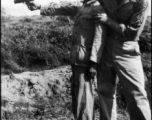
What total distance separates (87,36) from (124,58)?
594 millimetres

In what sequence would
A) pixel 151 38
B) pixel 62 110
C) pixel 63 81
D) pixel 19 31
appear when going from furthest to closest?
pixel 19 31
pixel 151 38
pixel 63 81
pixel 62 110

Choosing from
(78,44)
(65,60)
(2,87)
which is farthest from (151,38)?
(78,44)

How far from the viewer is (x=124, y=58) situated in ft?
12.2

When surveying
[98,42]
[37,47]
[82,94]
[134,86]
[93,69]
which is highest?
[98,42]

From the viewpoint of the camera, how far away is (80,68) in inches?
160

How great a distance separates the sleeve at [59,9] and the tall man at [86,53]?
0.21 metres

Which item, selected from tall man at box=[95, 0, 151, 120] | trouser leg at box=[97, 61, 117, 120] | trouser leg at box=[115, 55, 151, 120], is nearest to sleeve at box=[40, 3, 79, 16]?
tall man at box=[95, 0, 151, 120]

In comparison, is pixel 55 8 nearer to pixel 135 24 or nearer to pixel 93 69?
pixel 93 69

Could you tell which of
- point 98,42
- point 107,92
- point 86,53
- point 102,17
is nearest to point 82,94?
point 107,92

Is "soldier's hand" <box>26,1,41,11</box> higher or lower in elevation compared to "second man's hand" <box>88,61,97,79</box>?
higher

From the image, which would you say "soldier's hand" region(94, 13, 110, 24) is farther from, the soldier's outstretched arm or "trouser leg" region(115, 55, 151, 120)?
the soldier's outstretched arm

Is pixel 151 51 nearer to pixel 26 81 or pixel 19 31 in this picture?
pixel 26 81

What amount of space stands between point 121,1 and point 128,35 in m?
0.41

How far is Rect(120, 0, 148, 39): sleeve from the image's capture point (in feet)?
11.8
